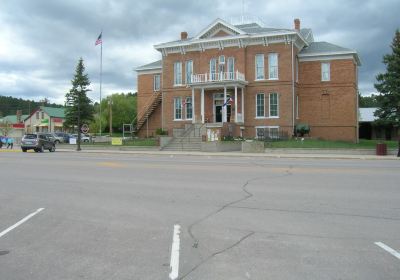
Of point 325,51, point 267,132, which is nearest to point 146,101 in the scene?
point 267,132

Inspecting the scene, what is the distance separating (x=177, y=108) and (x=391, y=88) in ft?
69.2

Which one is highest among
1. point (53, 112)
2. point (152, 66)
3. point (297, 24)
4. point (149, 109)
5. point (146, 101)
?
point (297, 24)

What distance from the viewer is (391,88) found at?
137 feet

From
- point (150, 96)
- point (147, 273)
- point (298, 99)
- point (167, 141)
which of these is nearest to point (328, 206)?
point (147, 273)

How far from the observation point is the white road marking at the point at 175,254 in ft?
17.5

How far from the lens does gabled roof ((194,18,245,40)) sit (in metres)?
43.4

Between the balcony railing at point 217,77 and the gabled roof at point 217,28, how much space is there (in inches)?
161

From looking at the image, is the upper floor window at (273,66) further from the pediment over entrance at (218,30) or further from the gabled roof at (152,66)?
the gabled roof at (152,66)

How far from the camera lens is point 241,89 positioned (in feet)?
144

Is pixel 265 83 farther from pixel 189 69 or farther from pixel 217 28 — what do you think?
pixel 189 69

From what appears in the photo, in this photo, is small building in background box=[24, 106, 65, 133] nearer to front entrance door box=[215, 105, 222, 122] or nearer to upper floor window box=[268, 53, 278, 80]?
front entrance door box=[215, 105, 222, 122]

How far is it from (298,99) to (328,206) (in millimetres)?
36518

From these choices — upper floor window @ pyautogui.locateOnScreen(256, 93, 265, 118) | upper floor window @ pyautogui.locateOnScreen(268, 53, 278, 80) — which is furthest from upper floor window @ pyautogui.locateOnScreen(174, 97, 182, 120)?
upper floor window @ pyautogui.locateOnScreen(268, 53, 278, 80)

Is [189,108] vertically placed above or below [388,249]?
above
